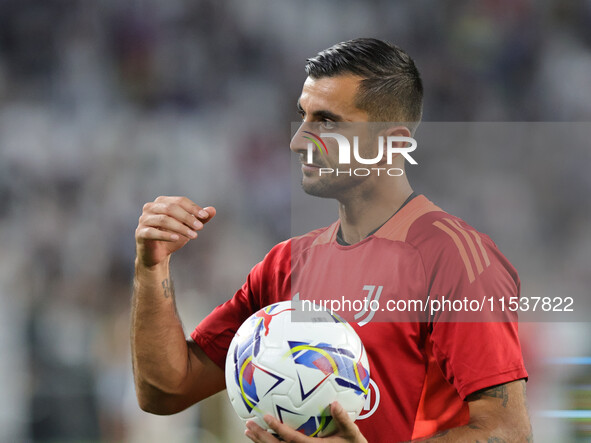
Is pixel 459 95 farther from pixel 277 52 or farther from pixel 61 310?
pixel 61 310

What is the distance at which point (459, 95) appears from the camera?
23.0 feet

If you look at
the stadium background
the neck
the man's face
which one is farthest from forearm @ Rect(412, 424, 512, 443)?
the stadium background

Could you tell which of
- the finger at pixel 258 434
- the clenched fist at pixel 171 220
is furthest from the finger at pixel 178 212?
the finger at pixel 258 434

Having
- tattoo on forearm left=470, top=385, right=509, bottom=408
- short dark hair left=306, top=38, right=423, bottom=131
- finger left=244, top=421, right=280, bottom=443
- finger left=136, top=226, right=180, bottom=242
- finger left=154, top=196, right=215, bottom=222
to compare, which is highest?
short dark hair left=306, top=38, right=423, bottom=131

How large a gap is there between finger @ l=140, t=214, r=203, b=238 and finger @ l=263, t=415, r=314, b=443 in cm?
69

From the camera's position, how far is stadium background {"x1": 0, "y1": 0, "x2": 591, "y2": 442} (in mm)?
5797

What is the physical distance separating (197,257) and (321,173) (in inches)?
163

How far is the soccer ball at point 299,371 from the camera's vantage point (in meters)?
2.07

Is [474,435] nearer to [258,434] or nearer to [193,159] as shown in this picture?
[258,434]

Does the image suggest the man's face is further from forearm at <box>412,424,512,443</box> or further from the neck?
forearm at <box>412,424,512,443</box>

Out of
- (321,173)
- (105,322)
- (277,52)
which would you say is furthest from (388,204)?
(277,52)

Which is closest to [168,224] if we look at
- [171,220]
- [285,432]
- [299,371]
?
[171,220]

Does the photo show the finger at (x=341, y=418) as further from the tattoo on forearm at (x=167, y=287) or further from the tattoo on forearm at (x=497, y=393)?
the tattoo on forearm at (x=167, y=287)

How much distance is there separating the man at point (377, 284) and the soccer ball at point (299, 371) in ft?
0.18
